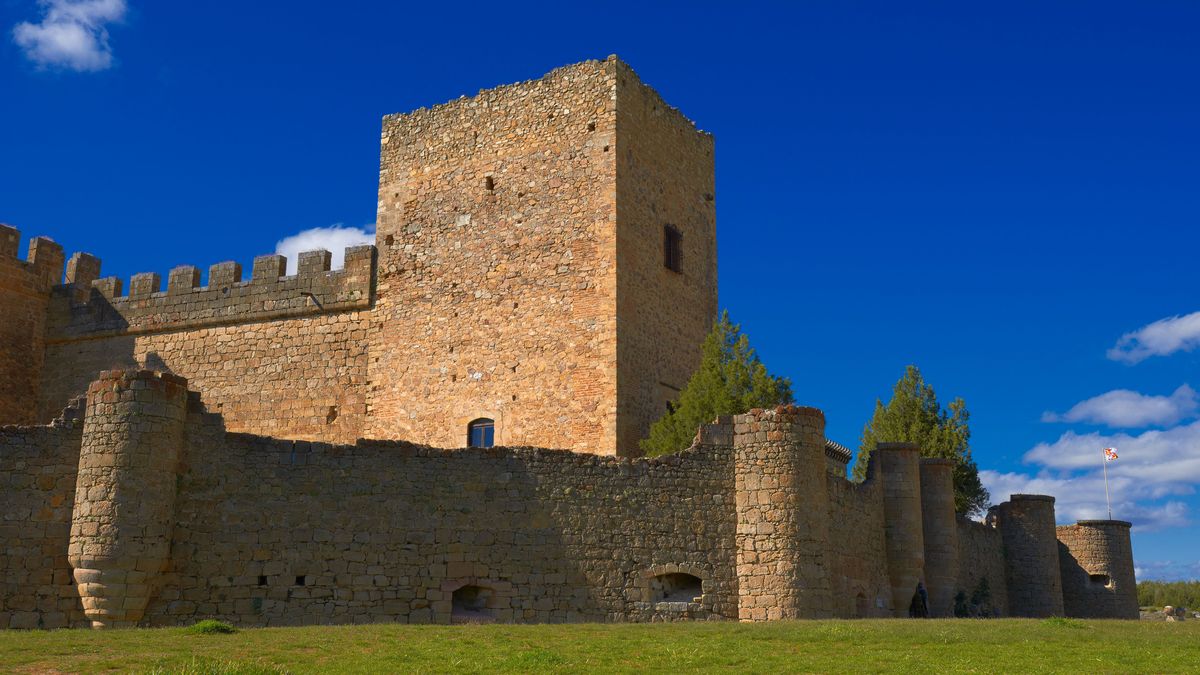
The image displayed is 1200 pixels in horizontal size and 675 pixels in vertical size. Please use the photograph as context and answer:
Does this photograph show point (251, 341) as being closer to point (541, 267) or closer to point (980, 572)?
point (541, 267)

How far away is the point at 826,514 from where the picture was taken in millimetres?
19766

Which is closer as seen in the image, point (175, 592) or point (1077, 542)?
point (175, 592)

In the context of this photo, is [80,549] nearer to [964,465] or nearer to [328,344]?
[328,344]

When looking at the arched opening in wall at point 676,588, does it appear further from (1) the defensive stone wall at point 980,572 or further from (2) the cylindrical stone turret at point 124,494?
(1) the defensive stone wall at point 980,572

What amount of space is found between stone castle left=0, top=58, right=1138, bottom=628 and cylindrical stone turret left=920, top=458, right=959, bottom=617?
0.14ft

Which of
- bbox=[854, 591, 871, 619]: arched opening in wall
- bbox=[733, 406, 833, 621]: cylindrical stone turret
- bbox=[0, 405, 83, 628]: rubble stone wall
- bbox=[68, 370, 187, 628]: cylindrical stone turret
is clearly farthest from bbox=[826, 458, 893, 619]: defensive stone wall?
bbox=[0, 405, 83, 628]: rubble stone wall

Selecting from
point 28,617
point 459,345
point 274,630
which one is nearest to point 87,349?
point 459,345

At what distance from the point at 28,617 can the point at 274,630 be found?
3.89 metres

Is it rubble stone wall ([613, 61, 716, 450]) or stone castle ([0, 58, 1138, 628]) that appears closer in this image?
stone castle ([0, 58, 1138, 628])

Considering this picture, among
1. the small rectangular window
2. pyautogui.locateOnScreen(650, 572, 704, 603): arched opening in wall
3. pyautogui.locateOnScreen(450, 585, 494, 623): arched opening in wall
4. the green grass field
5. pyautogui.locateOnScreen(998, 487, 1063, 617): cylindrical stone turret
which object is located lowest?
the green grass field

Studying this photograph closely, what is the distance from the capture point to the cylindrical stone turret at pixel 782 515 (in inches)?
749

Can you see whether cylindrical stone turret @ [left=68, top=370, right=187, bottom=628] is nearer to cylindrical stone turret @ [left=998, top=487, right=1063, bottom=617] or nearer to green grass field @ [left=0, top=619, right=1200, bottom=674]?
green grass field @ [left=0, top=619, right=1200, bottom=674]

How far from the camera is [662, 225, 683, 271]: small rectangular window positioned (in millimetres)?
27344

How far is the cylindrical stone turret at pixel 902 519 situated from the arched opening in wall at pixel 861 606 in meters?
1.30
